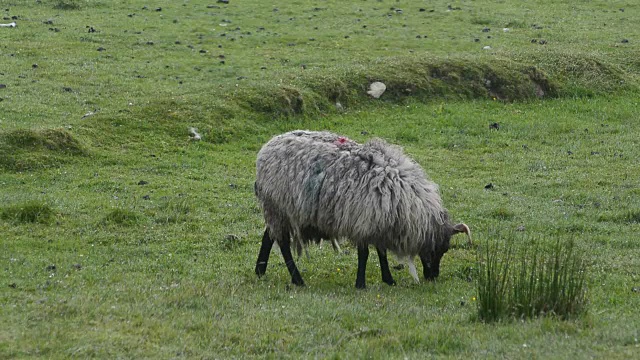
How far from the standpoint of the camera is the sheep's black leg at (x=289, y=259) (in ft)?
38.0

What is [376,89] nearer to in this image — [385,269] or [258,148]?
[258,148]

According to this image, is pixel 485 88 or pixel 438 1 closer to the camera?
pixel 485 88

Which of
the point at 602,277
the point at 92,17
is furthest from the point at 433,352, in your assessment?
the point at 92,17

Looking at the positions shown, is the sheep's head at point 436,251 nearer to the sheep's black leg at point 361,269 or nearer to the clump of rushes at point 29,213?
the sheep's black leg at point 361,269

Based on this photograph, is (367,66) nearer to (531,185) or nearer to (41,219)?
(531,185)

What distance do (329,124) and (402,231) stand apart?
10721mm

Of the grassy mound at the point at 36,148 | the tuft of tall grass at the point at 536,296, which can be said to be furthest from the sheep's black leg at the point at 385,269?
the grassy mound at the point at 36,148

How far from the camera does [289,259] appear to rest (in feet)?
38.8

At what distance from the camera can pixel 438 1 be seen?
38.1 meters

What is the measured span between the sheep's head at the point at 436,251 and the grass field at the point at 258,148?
0.18 meters

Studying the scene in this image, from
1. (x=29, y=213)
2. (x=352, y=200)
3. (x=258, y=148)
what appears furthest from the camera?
(x=258, y=148)

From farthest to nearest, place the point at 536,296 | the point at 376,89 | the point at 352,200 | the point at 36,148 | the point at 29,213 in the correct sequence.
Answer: the point at 376,89, the point at 36,148, the point at 29,213, the point at 352,200, the point at 536,296

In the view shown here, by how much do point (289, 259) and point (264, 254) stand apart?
1.82 ft

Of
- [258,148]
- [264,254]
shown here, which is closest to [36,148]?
[258,148]
